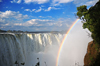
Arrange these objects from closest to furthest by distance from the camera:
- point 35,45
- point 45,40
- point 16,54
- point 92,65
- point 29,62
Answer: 1. point 92,65
2. point 16,54
3. point 29,62
4. point 35,45
5. point 45,40

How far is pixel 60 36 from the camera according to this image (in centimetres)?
3228

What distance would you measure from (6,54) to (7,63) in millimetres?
1428

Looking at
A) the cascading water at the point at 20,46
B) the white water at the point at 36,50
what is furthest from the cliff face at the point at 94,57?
the cascading water at the point at 20,46

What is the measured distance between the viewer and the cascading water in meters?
13.6

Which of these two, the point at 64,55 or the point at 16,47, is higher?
the point at 16,47

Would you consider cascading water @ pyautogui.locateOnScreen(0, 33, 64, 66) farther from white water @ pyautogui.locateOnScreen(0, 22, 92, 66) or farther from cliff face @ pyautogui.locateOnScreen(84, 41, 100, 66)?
cliff face @ pyautogui.locateOnScreen(84, 41, 100, 66)

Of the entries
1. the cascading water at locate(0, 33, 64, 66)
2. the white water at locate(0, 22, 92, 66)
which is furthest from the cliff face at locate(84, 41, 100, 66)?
the cascading water at locate(0, 33, 64, 66)

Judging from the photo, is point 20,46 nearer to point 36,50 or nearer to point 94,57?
point 36,50

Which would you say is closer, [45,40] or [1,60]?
[1,60]

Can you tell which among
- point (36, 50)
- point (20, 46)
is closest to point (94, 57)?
point (20, 46)

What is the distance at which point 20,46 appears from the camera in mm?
17641

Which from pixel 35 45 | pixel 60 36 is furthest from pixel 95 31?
pixel 60 36

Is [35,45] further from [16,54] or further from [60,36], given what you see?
[60,36]

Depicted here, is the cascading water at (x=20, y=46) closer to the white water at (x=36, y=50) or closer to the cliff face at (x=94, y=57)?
the white water at (x=36, y=50)
